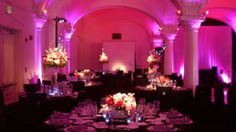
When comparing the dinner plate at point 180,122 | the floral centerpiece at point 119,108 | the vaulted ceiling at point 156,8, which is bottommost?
the dinner plate at point 180,122

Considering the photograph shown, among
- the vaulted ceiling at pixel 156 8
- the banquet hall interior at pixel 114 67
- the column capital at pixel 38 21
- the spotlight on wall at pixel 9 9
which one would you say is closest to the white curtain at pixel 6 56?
the banquet hall interior at pixel 114 67

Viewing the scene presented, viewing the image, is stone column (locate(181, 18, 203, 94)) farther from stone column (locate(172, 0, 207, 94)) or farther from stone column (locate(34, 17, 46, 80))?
stone column (locate(34, 17, 46, 80))

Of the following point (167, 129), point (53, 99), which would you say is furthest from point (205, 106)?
point (53, 99)

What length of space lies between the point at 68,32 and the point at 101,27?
6.27 metres

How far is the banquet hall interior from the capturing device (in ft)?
15.8

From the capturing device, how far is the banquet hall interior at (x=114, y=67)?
15.8ft

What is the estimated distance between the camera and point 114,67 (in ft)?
74.1

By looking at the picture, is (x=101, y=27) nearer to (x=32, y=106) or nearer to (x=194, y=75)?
(x=194, y=75)

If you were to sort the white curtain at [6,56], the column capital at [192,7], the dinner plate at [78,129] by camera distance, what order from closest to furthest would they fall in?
the dinner plate at [78,129], the white curtain at [6,56], the column capital at [192,7]

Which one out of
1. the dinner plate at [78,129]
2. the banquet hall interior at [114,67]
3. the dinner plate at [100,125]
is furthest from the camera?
the banquet hall interior at [114,67]

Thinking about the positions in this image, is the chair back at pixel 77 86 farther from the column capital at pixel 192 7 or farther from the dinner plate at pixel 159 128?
the dinner plate at pixel 159 128

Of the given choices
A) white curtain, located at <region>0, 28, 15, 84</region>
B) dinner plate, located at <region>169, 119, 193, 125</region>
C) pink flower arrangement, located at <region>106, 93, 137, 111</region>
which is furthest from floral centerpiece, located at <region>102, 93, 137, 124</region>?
white curtain, located at <region>0, 28, 15, 84</region>

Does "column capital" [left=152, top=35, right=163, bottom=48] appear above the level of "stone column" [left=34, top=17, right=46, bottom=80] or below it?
above

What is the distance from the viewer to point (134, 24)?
75.7ft
